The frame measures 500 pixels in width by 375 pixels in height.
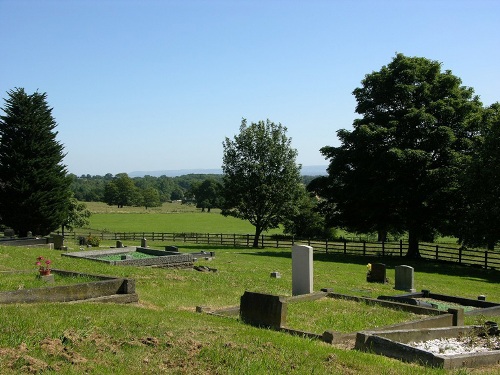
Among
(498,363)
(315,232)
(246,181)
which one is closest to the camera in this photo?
(498,363)

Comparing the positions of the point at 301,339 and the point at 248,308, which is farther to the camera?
the point at 248,308

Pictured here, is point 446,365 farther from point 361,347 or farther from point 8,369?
point 8,369

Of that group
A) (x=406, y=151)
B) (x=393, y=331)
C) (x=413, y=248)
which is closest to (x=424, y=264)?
(x=413, y=248)

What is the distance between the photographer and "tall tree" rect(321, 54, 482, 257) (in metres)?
35.2

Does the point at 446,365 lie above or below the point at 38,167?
below

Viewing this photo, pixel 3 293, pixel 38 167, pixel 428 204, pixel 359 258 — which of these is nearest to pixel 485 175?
pixel 428 204

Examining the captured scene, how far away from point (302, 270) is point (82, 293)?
7022mm

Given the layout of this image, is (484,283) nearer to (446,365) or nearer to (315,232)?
(446,365)

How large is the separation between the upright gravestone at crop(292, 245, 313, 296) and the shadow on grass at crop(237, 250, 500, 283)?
16315 mm

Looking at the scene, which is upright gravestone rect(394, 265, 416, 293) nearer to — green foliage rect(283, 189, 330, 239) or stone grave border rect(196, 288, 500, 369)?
stone grave border rect(196, 288, 500, 369)

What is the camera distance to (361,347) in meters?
9.68

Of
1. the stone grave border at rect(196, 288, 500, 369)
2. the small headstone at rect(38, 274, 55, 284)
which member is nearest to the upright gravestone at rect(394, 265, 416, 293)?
the stone grave border at rect(196, 288, 500, 369)

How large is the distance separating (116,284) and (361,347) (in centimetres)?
698

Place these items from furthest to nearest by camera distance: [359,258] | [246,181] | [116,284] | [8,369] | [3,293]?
1. [246,181]
2. [359,258]
3. [116,284]
4. [3,293]
5. [8,369]
